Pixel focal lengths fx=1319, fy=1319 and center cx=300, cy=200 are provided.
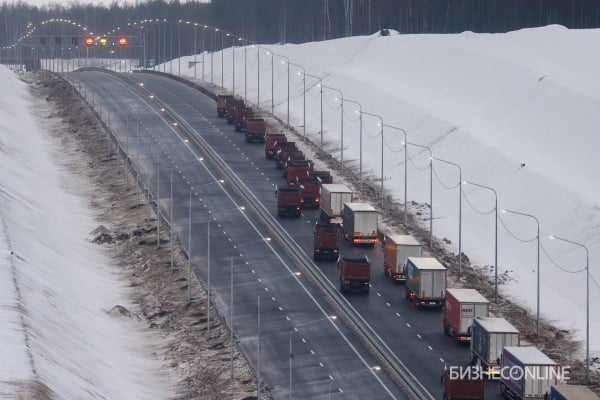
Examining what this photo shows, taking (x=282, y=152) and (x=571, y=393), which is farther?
(x=282, y=152)

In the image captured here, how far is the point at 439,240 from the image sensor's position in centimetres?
11769

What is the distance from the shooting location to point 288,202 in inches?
4727

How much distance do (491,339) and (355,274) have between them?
20454 mm

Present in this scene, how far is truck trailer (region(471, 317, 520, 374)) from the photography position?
76625mm

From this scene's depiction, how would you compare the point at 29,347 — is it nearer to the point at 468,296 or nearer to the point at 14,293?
the point at 14,293

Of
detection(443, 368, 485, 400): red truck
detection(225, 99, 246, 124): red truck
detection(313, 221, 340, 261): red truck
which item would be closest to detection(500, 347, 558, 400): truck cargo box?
detection(443, 368, 485, 400): red truck

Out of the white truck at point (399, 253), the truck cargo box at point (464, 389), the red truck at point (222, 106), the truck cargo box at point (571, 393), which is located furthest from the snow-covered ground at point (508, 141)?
the truck cargo box at point (571, 393)

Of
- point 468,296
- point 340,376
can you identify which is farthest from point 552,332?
point 340,376

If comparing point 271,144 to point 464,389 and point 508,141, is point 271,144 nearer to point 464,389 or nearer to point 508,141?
point 508,141

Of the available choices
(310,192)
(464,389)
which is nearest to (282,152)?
(310,192)

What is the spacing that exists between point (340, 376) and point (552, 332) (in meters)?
20.0

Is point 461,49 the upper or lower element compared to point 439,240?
upper

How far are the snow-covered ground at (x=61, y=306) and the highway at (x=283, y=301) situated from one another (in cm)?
724

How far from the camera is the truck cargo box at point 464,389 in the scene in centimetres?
7094
